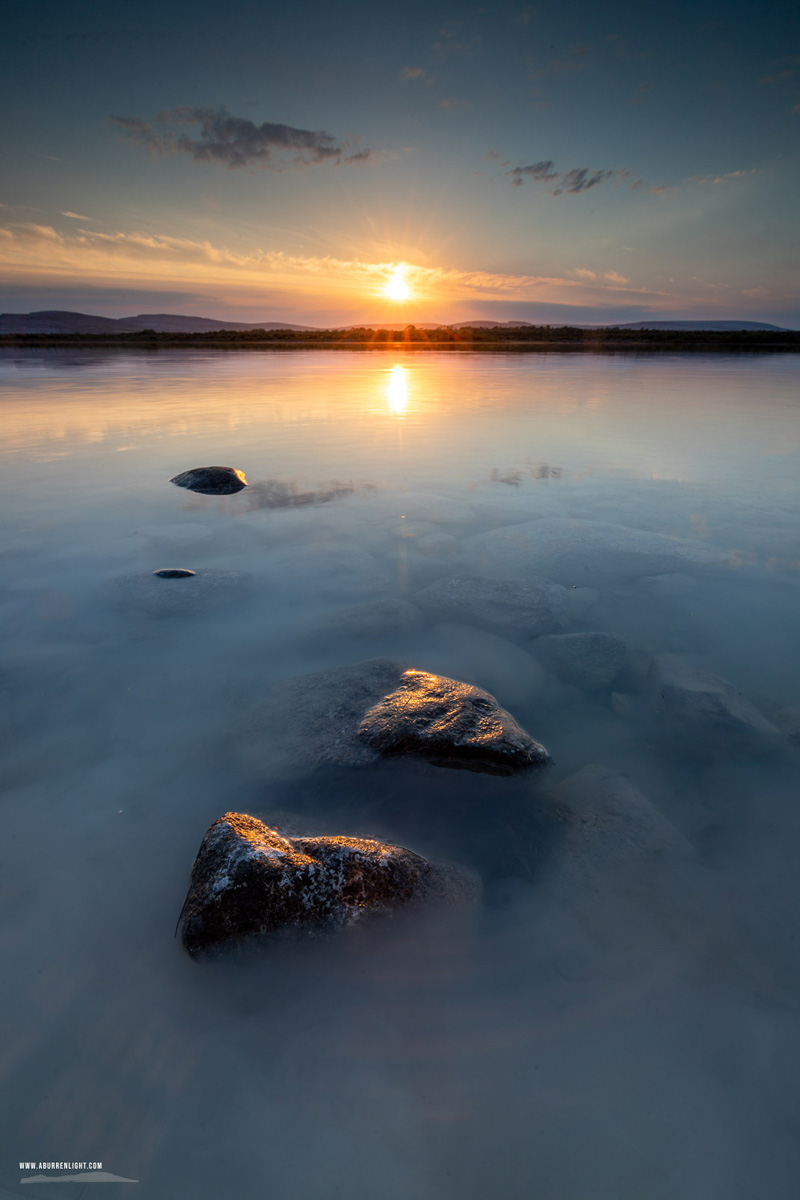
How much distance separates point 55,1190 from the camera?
147cm

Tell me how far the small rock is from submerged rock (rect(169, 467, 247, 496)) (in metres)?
5.46

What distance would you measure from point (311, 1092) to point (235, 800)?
1.26 metres

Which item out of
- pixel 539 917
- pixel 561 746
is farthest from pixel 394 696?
pixel 539 917

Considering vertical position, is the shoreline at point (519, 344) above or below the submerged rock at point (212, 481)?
above

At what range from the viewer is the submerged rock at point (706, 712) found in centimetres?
305

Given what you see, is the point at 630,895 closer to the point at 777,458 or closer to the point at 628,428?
the point at 777,458

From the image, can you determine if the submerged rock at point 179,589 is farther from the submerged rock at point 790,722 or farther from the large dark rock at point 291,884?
the submerged rock at point 790,722

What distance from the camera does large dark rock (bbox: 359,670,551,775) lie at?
2820 mm

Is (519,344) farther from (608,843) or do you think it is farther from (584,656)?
(608,843)

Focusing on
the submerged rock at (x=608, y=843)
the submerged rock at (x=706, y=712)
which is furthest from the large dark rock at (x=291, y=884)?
the submerged rock at (x=706, y=712)

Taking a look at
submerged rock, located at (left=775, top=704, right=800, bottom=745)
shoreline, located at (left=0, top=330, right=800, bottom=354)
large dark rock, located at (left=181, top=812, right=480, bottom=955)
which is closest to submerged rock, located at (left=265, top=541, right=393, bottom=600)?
large dark rock, located at (left=181, top=812, right=480, bottom=955)

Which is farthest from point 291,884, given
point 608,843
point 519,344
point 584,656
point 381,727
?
point 519,344

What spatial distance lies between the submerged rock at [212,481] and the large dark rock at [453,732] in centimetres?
563

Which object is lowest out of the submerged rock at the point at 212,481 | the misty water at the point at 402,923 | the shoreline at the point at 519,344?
the misty water at the point at 402,923
